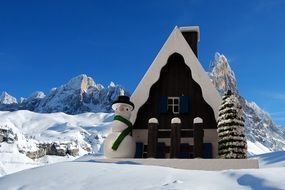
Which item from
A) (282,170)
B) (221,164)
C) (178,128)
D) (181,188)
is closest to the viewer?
(181,188)

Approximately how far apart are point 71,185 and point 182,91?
10192mm

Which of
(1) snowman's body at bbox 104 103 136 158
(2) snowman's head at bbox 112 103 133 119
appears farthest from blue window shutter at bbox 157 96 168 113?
(1) snowman's body at bbox 104 103 136 158

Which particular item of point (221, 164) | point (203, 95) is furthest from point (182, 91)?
point (221, 164)

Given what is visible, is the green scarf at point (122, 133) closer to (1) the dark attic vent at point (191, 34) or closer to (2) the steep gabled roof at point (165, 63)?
(2) the steep gabled roof at point (165, 63)

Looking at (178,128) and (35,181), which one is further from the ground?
(178,128)

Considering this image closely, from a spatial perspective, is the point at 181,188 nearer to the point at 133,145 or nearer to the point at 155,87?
the point at 133,145

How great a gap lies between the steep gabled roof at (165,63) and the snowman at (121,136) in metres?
1.61

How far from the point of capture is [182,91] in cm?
1833

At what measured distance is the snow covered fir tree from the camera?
1461 cm

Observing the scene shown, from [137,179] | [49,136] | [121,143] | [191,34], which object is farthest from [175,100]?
[49,136]

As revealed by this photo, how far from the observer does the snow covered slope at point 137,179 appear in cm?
807

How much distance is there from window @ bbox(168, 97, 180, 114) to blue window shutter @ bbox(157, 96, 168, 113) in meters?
0.19

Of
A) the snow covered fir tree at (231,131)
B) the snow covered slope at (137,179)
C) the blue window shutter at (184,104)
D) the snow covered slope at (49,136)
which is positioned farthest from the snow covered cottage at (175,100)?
the snow covered slope at (49,136)

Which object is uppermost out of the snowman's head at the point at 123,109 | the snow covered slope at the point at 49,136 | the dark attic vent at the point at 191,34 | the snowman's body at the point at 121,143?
the snow covered slope at the point at 49,136
